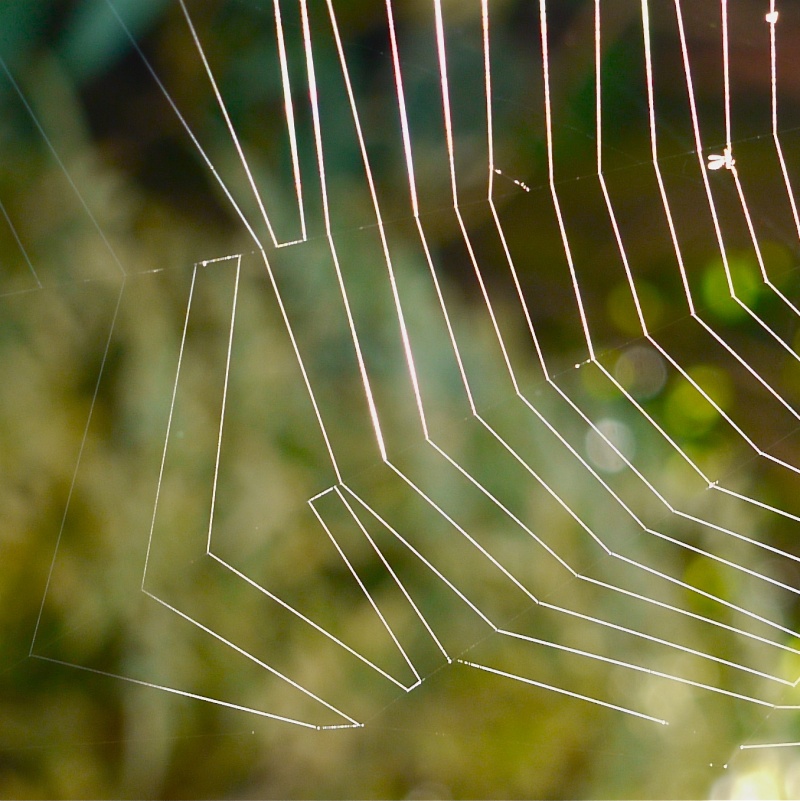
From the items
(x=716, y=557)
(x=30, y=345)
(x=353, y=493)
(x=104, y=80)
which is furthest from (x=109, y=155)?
(x=716, y=557)

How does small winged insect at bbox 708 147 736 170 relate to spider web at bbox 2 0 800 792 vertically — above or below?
above

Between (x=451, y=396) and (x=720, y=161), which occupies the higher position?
(x=720, y=161)

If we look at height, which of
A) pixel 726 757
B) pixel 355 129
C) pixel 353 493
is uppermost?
pixel 355 129

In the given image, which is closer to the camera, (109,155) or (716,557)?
(109,155)

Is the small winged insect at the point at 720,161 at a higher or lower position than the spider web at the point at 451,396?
higher

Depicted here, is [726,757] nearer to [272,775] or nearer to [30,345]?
[272,775]
